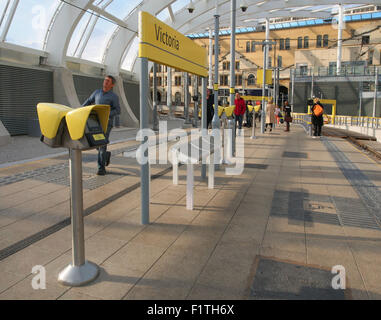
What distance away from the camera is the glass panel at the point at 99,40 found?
63.5 feet

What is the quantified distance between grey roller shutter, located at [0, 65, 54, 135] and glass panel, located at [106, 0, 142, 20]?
5.94 metres

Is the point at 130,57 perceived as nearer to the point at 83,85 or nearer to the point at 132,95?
the point at 132,95

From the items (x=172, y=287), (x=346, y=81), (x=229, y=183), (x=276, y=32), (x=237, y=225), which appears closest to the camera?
(x=172, y=287)

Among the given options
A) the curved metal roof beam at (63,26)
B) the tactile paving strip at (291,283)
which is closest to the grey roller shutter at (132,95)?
the curved metal roof beam at (63,26)

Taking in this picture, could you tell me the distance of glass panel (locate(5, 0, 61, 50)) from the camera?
13.3 m

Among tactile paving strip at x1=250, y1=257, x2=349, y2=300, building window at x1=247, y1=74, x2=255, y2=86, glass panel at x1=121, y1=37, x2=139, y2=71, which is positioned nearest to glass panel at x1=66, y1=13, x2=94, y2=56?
glass panel at x1=121, y1=37, x2=139, y2=71

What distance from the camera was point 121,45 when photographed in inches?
838

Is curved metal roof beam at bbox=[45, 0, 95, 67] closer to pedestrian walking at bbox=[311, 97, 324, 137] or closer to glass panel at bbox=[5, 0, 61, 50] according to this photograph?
glass panel at bbox=[5, 0, 61, 50]

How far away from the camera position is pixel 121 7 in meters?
19.7

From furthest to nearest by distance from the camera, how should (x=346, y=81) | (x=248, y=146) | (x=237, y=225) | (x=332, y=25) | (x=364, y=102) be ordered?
(x=332, y=25) → (x=346, y=81) → (x=364, y=102) → (x=248, y=146) → (x=237, y=225)

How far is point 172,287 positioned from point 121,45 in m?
20.5

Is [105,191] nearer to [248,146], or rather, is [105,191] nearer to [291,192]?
[291,192]

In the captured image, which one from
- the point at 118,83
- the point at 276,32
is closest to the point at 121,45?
the point at 118,83
